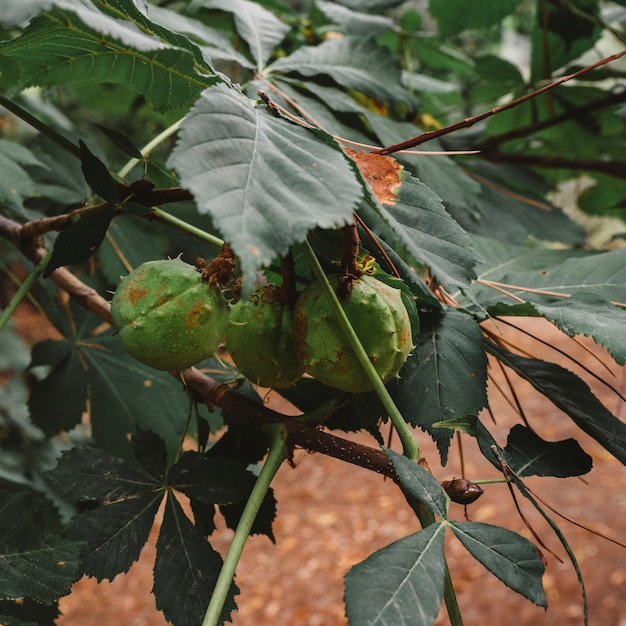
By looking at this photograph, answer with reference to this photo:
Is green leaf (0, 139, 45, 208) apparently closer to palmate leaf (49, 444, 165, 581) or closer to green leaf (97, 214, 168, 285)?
green leaf (97, 214, 168, 285)

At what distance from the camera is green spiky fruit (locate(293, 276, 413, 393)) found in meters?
0.50

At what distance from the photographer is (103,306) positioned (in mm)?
702

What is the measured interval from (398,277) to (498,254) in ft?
1.31

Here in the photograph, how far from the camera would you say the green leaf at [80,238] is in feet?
1.97

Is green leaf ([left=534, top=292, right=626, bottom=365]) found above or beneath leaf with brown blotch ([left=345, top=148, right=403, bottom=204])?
beneath

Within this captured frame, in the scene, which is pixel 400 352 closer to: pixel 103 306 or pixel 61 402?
pixel 103 306

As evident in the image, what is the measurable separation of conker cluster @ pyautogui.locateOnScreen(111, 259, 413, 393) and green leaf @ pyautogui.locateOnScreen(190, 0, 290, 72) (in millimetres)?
536

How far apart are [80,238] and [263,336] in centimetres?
21

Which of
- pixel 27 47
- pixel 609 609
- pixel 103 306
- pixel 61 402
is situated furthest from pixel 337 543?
pixel 27 47

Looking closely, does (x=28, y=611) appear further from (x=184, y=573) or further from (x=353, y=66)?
(x=353, y=66)

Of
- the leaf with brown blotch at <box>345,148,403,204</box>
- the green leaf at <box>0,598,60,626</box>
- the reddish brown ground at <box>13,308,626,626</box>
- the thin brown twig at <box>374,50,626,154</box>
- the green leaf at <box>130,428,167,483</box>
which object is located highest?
the thin brown twig at <box>374,50,626,154</box>

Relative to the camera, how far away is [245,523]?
49 cm

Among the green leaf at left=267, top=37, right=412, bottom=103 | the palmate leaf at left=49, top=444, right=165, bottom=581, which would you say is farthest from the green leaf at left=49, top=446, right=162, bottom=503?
the green leaf at left=267, top=37, right=412, bottom=103

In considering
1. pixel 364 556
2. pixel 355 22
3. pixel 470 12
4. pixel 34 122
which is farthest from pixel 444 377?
pixel 364 556
